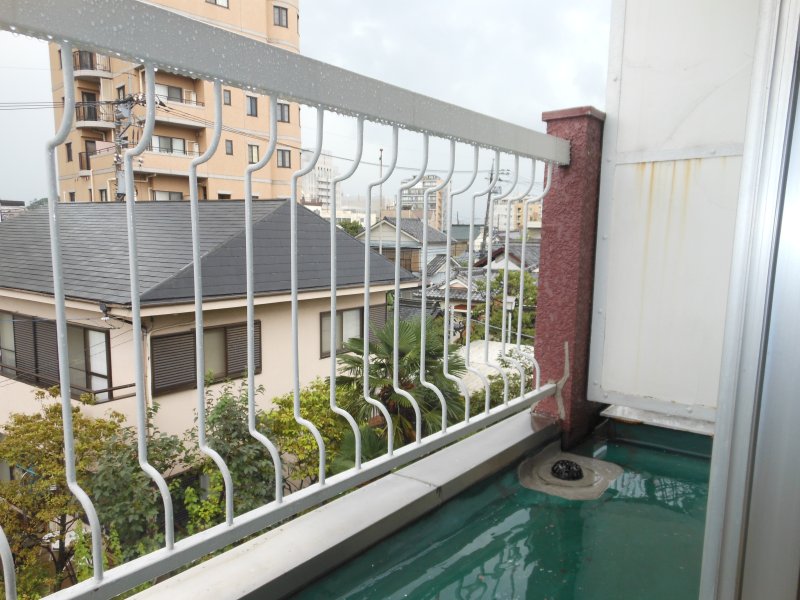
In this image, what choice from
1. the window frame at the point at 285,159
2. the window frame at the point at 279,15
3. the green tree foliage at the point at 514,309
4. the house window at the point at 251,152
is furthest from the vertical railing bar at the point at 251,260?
the window frame at the point at 279,15

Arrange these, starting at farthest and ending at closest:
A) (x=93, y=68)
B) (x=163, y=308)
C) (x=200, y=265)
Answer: (x=93, y=68), (x=163, y=308), (x=200, y=265)

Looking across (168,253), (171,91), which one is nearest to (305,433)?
(168,253)

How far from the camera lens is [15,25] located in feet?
2.46

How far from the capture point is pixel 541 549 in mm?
1568

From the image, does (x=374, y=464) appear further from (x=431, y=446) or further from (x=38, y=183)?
(x=38, y=183)

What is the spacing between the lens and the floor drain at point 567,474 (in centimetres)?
190

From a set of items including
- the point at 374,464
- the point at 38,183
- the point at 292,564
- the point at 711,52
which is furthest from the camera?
the point at 711,52

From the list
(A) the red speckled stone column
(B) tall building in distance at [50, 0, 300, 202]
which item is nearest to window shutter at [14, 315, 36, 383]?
(A) the red speckled stone column

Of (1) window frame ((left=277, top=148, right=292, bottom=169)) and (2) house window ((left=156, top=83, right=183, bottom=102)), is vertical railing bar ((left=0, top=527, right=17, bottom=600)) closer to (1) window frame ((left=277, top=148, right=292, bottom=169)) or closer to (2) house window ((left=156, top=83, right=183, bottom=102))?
(2) house window ((left=156, top=83, right=183, bottom=102))

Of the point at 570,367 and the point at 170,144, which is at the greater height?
the point at 170,144

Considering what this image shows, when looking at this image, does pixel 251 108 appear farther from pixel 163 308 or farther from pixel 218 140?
pixel 218 140

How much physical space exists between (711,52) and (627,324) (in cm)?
101

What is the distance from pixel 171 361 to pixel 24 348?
2.64 meters

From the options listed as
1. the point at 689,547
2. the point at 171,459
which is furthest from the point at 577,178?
the point at 171,459
